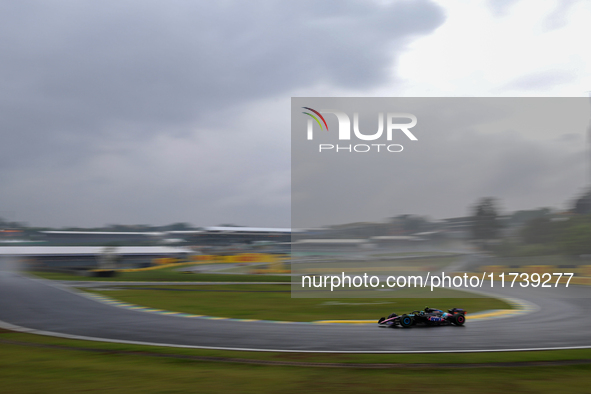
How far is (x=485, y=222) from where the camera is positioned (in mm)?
28266

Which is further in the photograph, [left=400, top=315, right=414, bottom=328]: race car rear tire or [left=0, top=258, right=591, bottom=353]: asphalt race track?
[left=400, top=315, right=414, bottom=328]: race car rear tire

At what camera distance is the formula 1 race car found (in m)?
13.8

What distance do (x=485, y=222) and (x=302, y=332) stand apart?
19.5 meters

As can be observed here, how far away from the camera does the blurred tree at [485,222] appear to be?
2627 cm

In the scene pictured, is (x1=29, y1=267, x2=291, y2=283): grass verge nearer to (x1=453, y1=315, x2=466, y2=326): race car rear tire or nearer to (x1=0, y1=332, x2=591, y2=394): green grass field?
(x1=453, y1=315, x2=466, y2=326): race car rear tire

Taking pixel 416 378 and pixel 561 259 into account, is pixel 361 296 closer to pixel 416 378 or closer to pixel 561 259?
pixel 416 378

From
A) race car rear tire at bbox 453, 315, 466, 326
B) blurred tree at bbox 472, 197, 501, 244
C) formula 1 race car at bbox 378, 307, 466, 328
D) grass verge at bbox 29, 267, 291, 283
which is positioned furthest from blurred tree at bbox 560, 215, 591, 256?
formula 1 race car at bbox 378, 307, 466, 328

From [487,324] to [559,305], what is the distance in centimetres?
777

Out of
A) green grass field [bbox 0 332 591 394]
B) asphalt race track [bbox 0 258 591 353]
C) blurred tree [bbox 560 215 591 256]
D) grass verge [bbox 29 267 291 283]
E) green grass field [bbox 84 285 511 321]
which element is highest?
blurred tree [bbox 560 215 591 256]

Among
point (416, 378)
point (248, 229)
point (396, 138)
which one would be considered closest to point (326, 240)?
point (396, 138)

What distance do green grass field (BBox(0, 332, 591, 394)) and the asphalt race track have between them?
1.06 meters

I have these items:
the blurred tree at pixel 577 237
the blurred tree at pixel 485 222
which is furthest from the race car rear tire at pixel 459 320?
the blurred tree at pixel 577 237

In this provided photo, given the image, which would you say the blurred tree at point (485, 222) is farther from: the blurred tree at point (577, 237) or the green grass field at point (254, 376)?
the green grass field at point (254, 376)

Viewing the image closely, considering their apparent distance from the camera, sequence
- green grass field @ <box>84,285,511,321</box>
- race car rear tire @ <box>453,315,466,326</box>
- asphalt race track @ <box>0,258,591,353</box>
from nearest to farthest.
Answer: asphalt race track @ <box>0,258,591,353</box>
race car rear tire @ <box>453,315,466,326</box>
green grass field @ <box>84,285,511,321</box>
